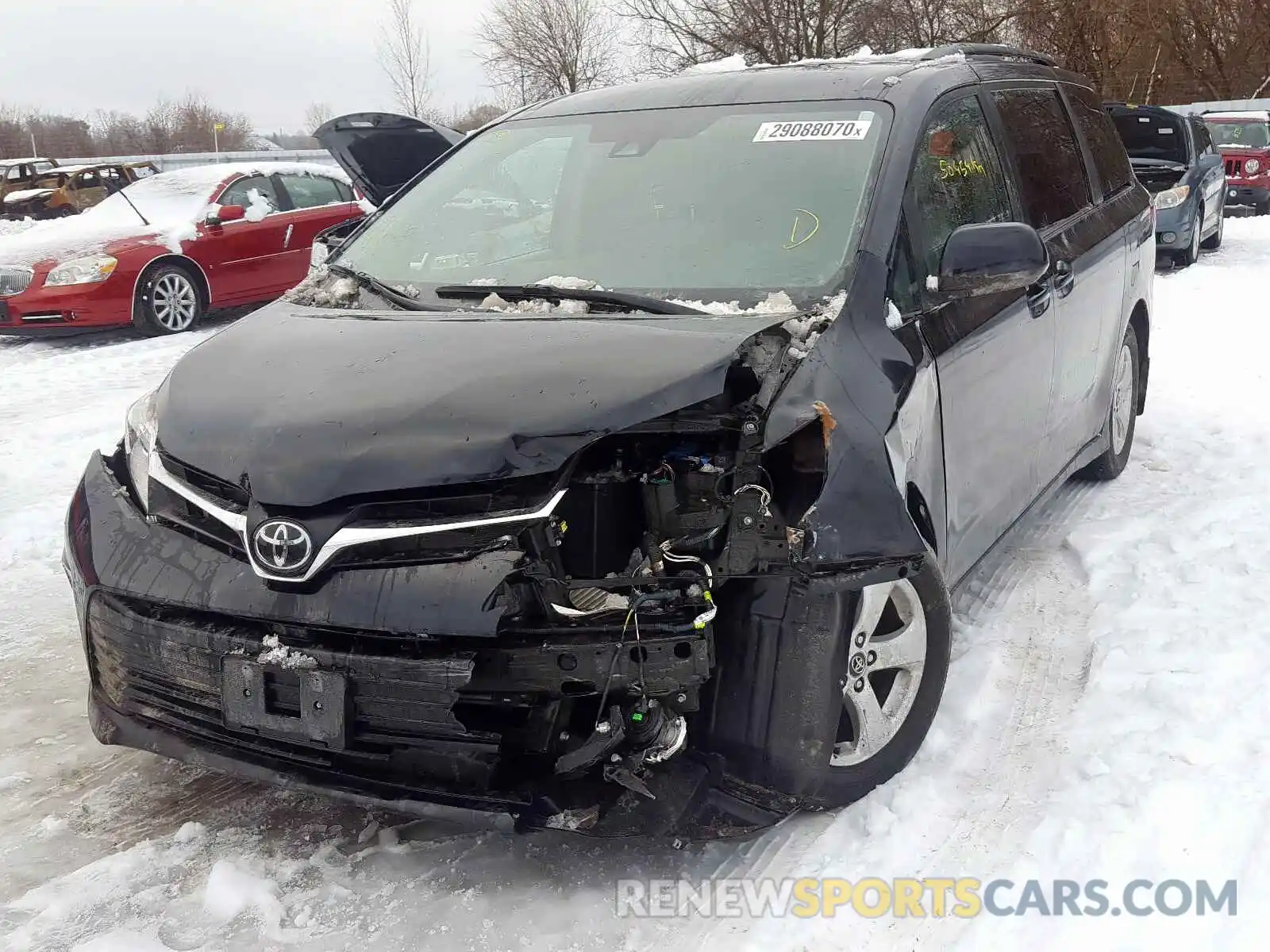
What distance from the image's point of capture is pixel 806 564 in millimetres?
2420

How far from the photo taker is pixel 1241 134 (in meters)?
18.4

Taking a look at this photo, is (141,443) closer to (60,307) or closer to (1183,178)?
(60,307)

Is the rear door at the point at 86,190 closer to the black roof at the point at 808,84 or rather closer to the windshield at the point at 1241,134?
the windshield at the point at 1241,134

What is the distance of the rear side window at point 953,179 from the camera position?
3242 mm

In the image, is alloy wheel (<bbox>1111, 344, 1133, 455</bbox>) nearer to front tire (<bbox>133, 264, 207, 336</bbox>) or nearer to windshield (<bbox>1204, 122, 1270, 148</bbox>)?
front tire (<bbox>133, 264, 207, 336</bbox>)

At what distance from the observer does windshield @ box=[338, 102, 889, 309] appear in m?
3.10

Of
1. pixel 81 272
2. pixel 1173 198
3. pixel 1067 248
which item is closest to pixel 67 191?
pixel 81 272

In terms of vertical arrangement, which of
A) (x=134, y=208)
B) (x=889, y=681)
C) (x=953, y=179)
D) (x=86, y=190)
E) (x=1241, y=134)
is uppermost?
(x=1241, y=134)

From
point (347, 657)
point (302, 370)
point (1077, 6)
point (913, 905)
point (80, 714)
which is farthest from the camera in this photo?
point (1077, 6)

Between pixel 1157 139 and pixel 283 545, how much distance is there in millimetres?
13425

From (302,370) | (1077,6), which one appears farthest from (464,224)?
(1077,6)

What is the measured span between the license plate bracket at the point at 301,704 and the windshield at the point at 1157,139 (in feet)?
41.1

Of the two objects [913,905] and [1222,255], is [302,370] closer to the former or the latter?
[913,905]

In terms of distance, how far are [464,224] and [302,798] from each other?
185 cm
